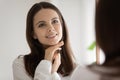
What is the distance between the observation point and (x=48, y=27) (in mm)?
1383

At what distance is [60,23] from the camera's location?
Result: 1451 mm

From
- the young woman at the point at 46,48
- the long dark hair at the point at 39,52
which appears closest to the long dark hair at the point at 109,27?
the young woman at the point at 46,48

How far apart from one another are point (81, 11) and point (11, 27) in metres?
0.78

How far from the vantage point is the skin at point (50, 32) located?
1378mm

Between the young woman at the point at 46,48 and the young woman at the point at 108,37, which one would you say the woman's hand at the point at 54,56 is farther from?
the young woman at the point at 108,37

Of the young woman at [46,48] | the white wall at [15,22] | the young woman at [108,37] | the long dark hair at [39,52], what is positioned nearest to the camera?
the young woman at [108,37]

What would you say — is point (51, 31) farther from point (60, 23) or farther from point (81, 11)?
point (81, 11)

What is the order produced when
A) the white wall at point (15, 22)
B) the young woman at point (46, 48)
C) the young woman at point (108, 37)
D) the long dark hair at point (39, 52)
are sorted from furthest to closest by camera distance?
the white wall at point (15, 22)
the long dark hair at point (39, 52)
the young woman at point (46, 48)
the young woman at point (108, 37)

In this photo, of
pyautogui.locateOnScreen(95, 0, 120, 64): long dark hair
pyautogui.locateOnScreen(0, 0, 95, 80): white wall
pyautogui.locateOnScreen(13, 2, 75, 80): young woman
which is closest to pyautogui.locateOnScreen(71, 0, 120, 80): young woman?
pyautogui.locateOnScreen(95, 0, 120, 64): long dark hair

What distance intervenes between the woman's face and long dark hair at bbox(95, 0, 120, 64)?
78 centimetres

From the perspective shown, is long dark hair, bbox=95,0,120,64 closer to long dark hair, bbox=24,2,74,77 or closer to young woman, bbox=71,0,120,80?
young woman, bbox=71,0,120,80

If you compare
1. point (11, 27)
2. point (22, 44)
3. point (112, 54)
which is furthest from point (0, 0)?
point (112, 54)

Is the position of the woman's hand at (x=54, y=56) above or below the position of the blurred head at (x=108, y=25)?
below

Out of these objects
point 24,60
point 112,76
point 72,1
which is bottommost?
point 24,60
